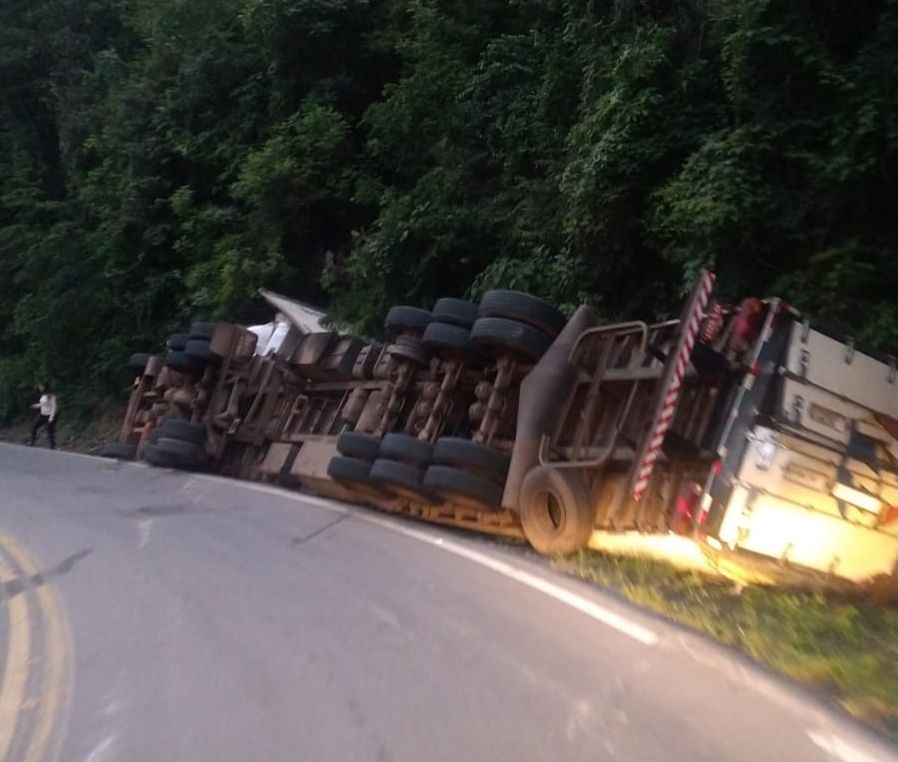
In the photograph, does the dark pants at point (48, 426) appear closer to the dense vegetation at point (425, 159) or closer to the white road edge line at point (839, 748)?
the dense vegetation at point (425, 159)

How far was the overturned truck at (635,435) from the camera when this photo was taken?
7395 millimetres

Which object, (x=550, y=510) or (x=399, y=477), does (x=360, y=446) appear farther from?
(x=550, y=510)

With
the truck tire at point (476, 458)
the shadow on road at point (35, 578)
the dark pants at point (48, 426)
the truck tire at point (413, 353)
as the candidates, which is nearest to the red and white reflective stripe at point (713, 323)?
the truck tire at point (476, 458)

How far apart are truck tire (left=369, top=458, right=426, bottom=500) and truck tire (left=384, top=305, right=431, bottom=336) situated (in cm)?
171

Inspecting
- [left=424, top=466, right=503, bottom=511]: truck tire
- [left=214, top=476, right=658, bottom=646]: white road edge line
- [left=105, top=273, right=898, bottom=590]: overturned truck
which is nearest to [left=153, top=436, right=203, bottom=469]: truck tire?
[left=105, top=273, right=898, bottom=590]: overturned truck

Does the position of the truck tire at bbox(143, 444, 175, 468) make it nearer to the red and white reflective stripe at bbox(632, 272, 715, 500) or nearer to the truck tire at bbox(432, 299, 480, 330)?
the truck tire at bbox(432, 299, 480, 330)

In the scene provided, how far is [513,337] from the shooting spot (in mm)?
9812

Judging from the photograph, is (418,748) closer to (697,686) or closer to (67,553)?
(697,686)

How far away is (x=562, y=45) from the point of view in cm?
1425

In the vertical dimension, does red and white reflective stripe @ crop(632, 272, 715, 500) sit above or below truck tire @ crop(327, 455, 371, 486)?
above

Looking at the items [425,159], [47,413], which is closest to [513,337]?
[425,159]

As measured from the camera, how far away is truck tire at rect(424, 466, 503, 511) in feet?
30.8

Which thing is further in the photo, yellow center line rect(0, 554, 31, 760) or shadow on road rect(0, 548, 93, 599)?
shadow on road rect(0, 548, 93, 599)

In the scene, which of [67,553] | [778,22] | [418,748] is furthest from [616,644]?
[778,22]
